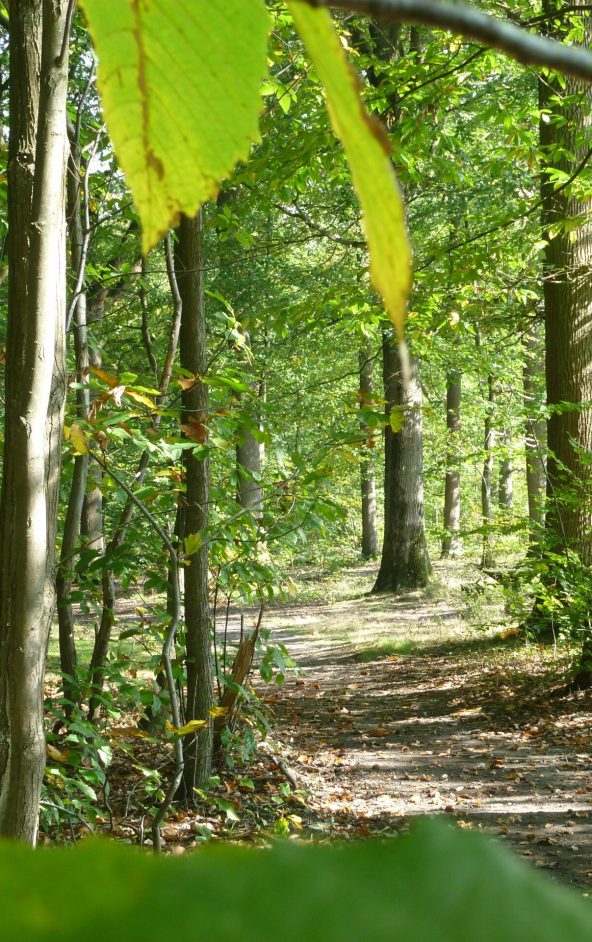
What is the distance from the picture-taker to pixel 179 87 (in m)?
0.33

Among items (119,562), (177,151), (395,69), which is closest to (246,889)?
(177,151)

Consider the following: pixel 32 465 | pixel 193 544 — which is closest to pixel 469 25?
pixel 32 465

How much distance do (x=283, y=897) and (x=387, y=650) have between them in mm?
11153

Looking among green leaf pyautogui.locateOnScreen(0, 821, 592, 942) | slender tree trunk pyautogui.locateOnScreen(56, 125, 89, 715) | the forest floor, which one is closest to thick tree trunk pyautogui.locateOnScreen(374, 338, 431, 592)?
the forest floor

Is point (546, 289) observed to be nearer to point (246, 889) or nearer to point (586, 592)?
point (586, 592)

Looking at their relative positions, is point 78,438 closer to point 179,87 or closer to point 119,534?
point 119,534

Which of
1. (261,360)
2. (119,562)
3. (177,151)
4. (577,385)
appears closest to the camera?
(177,151)

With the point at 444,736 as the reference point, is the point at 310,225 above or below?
above

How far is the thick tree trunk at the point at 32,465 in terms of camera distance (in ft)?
8.07

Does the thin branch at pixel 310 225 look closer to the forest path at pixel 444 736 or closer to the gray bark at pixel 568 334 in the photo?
the gray bark at pixel 568 334

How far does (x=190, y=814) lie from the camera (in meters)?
4.51

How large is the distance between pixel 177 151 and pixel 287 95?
5.30 meters

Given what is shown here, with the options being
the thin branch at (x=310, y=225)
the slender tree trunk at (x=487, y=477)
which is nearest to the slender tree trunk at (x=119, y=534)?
the thin branch at (x=310, y=225)

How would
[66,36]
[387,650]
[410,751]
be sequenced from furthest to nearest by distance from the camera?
[387,650] < [410,751] < [66,36]
